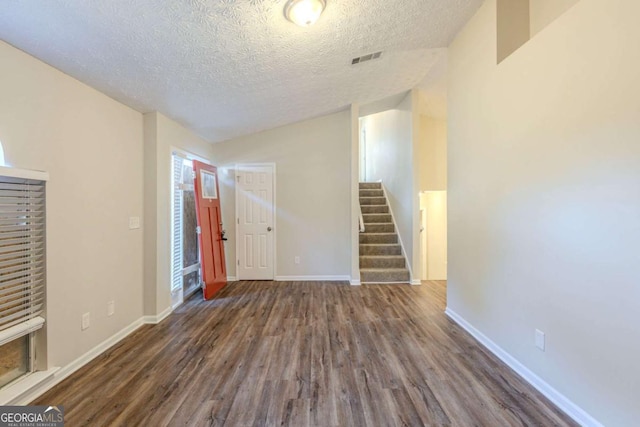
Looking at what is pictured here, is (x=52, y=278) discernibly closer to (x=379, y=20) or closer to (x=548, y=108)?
(x=379, y=20)

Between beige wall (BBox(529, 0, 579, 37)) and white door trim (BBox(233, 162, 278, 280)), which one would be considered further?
white door trim (BBox(233, 162, 278, 280))

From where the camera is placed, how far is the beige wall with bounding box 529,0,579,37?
2.03m

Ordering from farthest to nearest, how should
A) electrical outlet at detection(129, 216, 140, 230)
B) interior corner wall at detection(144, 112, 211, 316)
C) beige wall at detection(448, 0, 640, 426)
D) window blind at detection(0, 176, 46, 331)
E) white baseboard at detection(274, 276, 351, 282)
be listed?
white baseboard at detection(274, 276, 351, 282) < interior corner wall at detection(144, 112, 211, 316) < electrical outlet at detection(129, 216, 140, 230) < window blind at detection(0, 176, 46, 331) < beige wall at detection(448, 0, 640, 426)

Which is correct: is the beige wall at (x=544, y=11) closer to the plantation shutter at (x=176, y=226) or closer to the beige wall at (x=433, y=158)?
the beige wall at (x=433, y=158)

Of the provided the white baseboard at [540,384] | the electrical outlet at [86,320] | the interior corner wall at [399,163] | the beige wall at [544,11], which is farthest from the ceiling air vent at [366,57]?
the electrical outlet at [86,320]

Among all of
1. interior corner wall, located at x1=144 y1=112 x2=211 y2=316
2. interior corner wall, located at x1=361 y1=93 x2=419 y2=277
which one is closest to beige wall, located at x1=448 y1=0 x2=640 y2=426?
interior corner wall, located at x1=361 y1=93 x2=419 y2=277

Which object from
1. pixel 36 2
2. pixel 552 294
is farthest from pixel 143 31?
pixel 552 294

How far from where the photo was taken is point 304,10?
1849 millimetres

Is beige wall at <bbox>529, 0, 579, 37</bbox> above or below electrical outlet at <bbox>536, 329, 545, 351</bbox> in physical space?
above

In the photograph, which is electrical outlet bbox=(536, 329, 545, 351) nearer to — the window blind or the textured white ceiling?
the textured white ceiling

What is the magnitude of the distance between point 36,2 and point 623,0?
2.99 m

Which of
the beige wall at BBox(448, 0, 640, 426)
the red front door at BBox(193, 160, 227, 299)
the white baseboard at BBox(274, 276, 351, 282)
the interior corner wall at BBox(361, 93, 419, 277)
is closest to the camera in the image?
the beige wall at BBox(448, 0, 640, 426)

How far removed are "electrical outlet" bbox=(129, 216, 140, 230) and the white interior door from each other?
191 cm
